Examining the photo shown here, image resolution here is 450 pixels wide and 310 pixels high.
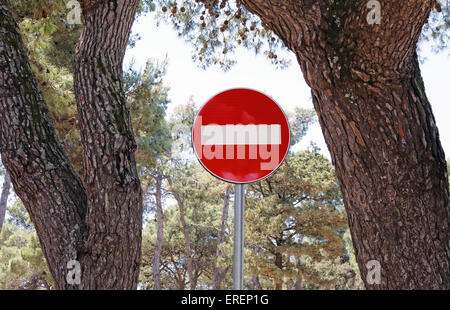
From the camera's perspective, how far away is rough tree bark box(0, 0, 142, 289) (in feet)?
8.54

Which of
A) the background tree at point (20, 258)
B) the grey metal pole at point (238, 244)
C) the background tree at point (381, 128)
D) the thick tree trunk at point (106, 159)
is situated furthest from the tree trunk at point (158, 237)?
the grey metal pole at point (238, 244)

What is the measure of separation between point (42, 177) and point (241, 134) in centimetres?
115

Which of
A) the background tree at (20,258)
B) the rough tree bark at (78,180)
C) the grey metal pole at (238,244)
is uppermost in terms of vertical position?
the background tree at (20,258)

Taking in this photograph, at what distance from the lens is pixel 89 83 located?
9.45 ft

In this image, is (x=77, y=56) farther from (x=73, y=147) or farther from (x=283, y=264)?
(x=283, y=264)

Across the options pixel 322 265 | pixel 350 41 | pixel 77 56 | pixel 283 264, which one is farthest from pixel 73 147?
pixel 322 265

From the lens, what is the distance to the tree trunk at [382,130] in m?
2.46

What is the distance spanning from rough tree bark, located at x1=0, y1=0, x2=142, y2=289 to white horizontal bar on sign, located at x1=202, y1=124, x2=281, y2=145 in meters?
0.67

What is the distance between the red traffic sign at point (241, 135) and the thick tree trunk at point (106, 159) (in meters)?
0.65

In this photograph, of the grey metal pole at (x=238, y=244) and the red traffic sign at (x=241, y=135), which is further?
the red traffic sign at (x=241, y=135)

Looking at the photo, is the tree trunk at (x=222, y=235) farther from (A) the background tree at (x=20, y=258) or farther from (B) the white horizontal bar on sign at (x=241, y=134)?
(B) the white horizontal bar on sign at (x=241, y=134)

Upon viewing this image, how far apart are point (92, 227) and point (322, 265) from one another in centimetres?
1845

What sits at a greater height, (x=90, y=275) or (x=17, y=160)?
(x=17, y=160)

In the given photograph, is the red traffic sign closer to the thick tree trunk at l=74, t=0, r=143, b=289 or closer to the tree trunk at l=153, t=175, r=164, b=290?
the thick tree trunk at l=74, t=0, r=143, b=289
